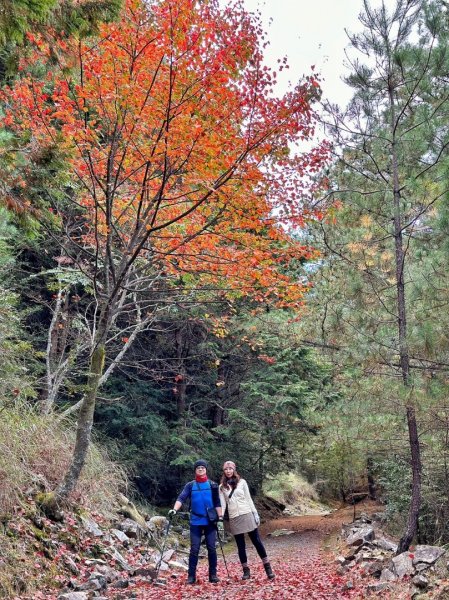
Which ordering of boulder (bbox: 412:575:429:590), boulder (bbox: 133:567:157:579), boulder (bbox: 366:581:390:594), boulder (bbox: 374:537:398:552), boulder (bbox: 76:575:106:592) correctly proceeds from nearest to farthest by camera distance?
boulder (bbox: 412:575:429:590)
boulder (bbox: 366:581:390:594)
boulder (bbox: 76:575:106:592)
boulder (bbox: 133:567:157:579)
boulder (bbox: 374:537:398:552)

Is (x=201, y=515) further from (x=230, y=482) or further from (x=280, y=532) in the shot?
(x=280, y=532)

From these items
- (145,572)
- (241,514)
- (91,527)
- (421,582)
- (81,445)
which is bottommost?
(145,572)

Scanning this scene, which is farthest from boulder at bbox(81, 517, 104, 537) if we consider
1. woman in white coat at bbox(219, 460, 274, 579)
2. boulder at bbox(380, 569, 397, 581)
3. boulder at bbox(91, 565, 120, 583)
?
boulder at bbox(380, 569, 397, 581)

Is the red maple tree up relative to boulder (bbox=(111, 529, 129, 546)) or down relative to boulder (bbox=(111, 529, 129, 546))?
up

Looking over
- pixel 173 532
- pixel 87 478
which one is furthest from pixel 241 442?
pixel 87 478

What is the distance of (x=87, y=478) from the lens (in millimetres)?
9336

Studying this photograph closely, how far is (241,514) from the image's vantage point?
7109 millimetres

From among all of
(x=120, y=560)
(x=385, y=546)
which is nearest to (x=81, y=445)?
(x=120, y=560)

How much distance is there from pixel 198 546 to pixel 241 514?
0.72 metres

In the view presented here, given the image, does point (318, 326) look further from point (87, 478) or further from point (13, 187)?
point (13, 187)

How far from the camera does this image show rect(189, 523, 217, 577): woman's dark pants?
22.9ft

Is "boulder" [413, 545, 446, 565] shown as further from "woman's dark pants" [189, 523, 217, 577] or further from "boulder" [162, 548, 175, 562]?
"boulder" [162, 548, 175, 562]

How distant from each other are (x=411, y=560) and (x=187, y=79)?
255 inches

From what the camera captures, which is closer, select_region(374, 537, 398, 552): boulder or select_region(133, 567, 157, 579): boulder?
select_region(133, 567, 157, 579): boulder
